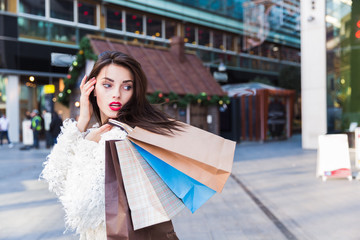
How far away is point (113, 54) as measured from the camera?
201 centimetres

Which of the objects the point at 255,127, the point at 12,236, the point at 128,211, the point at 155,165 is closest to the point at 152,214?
the point at 128,211

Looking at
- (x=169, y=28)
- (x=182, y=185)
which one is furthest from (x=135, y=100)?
(x=169, y=28)

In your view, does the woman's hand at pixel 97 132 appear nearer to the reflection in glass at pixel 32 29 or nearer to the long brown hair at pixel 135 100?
the long brown hair at pixel 135 100

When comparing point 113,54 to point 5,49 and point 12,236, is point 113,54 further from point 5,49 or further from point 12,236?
point 5,49

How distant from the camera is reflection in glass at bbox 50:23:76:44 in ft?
65.2

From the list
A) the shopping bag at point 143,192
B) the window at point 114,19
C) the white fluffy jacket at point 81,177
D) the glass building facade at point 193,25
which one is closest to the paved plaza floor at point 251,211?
the white fluffy jacket at point 81,177

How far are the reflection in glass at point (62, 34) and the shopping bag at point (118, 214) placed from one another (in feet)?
65.5

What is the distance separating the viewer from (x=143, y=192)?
5.02ft

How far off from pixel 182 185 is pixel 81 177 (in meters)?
0.54

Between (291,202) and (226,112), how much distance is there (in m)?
12.5

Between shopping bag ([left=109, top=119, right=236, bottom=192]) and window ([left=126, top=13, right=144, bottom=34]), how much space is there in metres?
22.7

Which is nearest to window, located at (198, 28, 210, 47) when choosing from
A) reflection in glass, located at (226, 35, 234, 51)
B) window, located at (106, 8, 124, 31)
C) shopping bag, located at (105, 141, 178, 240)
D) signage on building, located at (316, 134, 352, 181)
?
reflection in glass, located at (226, 35, 234, 51)

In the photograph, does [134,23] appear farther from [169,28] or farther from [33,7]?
[33,7]

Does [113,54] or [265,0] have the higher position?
[265,0]
